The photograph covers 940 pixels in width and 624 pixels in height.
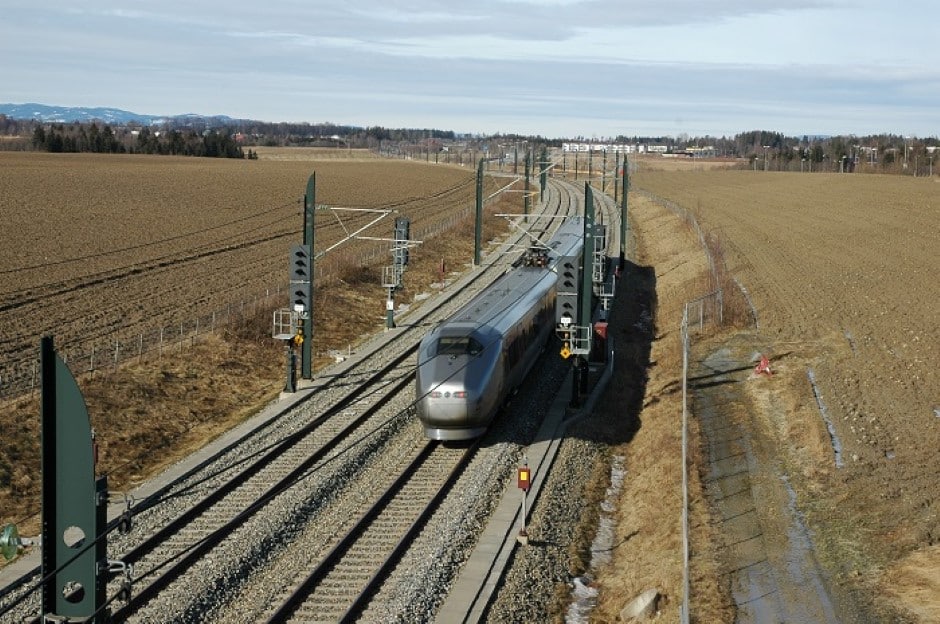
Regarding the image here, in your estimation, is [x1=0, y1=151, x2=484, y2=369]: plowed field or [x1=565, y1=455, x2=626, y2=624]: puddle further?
[x1=0, y1=151, x2=484, y2=369]: plowed field

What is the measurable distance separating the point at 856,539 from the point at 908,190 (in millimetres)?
98911

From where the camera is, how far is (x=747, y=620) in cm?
1511

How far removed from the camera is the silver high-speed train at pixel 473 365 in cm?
2383

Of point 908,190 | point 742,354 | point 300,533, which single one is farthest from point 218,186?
point 300,533

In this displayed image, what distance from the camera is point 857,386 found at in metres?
28.2

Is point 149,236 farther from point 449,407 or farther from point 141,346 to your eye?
point 449,407

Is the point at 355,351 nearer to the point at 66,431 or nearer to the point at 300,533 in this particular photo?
the point at 300,533

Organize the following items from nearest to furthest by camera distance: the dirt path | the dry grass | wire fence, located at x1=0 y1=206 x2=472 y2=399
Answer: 1. the dirt path
2. the dry grass
3. wire fence, located at x1=0 y1=206 x2=472 y2=399

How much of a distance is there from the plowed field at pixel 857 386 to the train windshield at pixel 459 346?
6.98 metres

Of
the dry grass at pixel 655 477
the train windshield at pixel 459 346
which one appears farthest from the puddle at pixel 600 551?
the train windshield at pixel 459 346

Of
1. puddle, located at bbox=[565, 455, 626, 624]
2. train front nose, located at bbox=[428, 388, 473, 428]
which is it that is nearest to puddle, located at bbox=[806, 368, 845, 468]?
puddle, located at bbox=[565, 455, 626, 624]

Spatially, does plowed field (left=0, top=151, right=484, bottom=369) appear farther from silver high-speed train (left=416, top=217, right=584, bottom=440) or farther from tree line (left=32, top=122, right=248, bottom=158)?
tree line (left=32, top=122, right=248, bottom=158)

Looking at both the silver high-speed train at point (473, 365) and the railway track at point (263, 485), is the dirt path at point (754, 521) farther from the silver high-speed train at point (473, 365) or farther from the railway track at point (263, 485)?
the railway track at point (263, 485)

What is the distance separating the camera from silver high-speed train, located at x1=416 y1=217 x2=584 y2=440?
23828 millimetres
